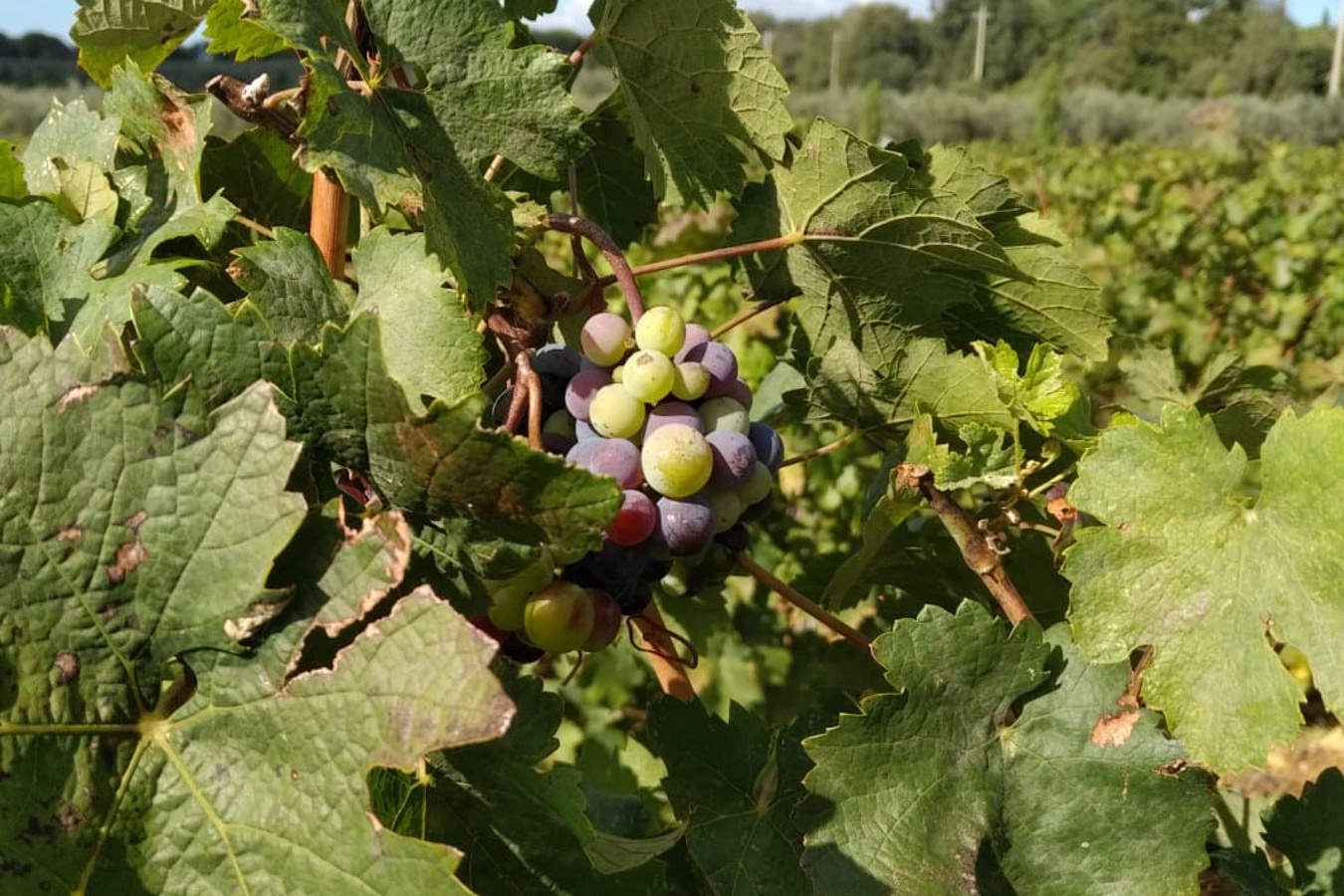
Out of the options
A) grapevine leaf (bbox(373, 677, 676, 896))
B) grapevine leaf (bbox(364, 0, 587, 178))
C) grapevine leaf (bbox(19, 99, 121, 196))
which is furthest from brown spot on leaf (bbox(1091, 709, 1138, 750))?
grapevine leaf (bbox(19, 99, 121, 196))

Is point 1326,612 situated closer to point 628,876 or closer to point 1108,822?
point 1108,822

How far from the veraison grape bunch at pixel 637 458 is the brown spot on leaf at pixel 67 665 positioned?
0.94 ft

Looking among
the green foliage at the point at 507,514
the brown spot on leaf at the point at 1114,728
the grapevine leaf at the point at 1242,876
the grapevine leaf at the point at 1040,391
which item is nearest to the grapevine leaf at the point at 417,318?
the green foliage at the point at 507,514

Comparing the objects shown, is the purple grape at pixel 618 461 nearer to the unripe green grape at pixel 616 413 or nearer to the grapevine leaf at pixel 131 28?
the unripe green grape at pixel 616 413

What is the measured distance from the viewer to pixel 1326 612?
86 cm

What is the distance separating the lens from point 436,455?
68cm

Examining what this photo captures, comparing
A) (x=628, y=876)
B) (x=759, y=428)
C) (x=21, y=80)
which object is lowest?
(x=628, y=876)


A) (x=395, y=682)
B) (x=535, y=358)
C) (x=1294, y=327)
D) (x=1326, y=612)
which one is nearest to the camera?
(x=395, y=682)

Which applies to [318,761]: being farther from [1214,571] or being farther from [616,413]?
[1214,571]

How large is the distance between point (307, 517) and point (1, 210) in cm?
54

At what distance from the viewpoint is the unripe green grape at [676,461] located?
85 centimetres

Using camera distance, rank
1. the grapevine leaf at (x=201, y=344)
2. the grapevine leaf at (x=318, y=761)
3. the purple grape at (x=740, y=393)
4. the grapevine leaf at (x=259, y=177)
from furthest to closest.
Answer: the grapevine leaf at (x=259, y=177)
the purple grape at (x=740, y=393)
the grapevine leaf at (x=201, y=344)
the grapevine leaf at (x=318, y=761)

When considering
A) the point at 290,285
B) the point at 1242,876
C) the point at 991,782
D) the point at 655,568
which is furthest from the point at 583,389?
the point at 1242,876

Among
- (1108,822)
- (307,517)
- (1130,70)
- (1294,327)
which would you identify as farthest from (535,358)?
(1130,70)
